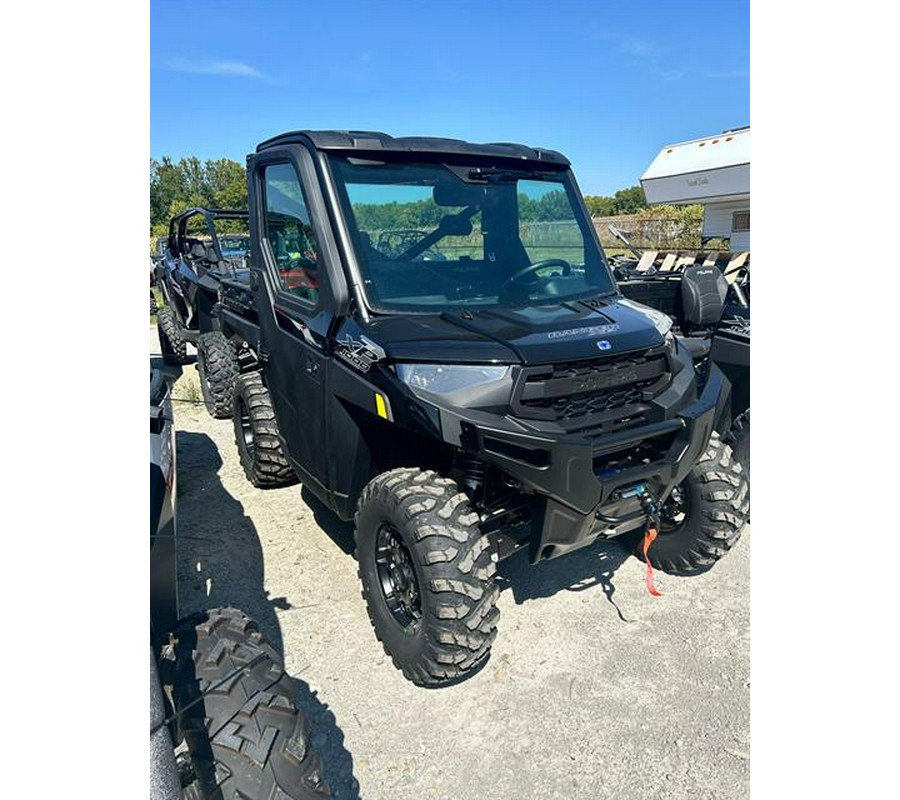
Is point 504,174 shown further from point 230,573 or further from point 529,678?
point 230,573

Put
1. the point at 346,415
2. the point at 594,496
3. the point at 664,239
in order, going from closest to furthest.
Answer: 1. the point at 594,496
2. the point at 346,415
3. the point at 664,239

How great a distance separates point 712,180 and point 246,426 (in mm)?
10367

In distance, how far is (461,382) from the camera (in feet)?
8.25

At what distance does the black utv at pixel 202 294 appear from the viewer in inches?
234

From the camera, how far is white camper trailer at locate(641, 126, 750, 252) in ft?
37.1

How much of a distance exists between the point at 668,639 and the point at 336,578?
1714 millimetres

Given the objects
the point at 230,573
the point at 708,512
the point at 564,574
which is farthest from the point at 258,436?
the point at 708,512

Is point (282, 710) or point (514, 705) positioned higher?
point (282, 710)

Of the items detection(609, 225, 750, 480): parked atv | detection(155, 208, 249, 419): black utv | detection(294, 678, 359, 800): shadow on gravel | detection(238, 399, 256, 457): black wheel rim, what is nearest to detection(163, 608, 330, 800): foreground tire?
detection(294, 678, 359, 800): shadow on gravel

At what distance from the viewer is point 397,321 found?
9.12ft

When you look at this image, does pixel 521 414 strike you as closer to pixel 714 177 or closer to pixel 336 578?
pixel 336 578

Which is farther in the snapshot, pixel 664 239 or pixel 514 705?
pixel 664 239

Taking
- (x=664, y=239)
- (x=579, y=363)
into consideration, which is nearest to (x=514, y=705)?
(x=579, y=363)

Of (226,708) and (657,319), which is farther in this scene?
(657,319)
